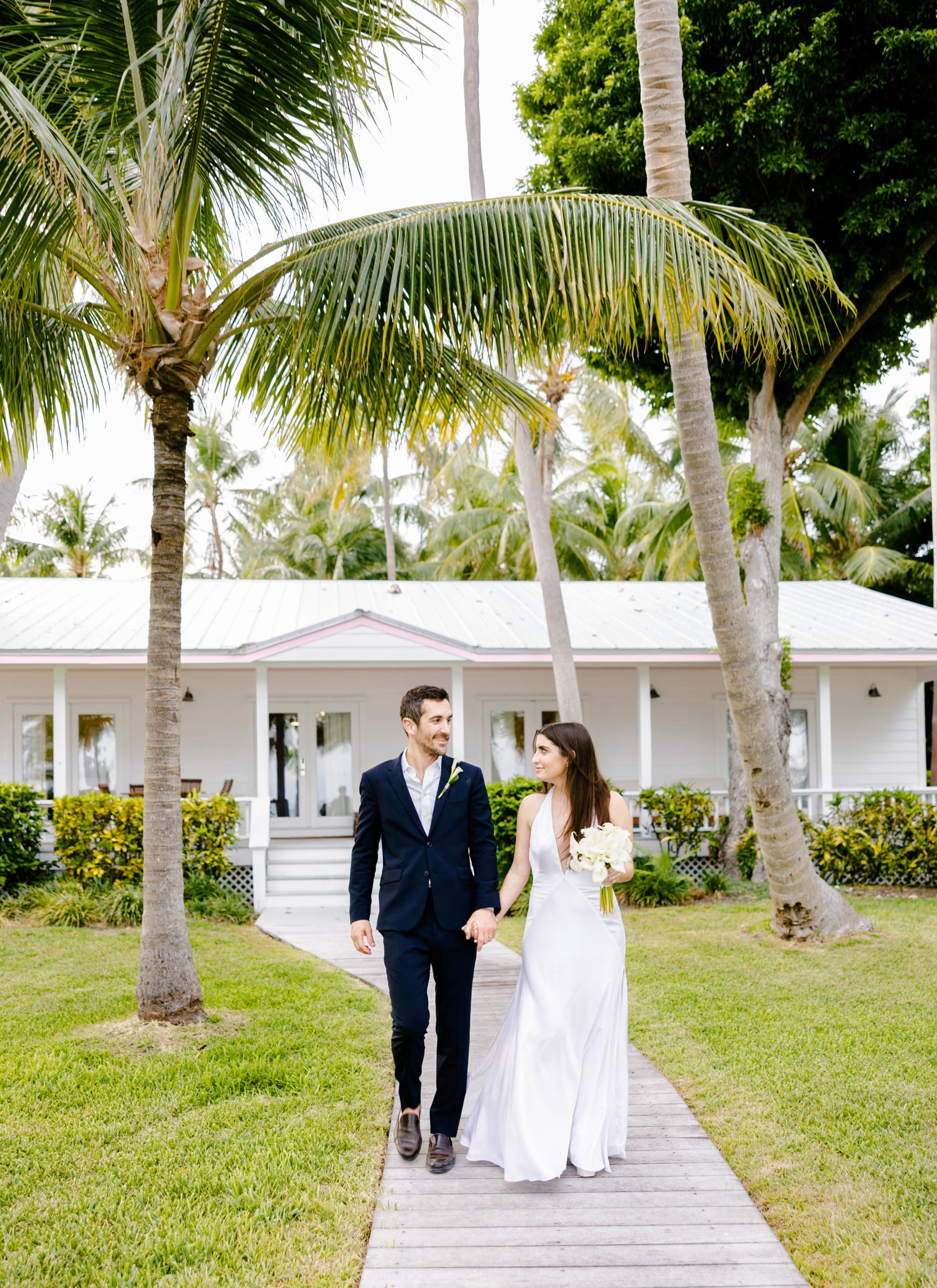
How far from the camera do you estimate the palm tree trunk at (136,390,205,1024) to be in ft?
21.4

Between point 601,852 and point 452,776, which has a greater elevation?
point 452,776

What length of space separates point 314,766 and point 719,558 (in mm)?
9718

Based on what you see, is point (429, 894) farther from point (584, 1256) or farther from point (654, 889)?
point (654, 889)

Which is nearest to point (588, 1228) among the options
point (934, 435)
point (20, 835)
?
point (20, 835)

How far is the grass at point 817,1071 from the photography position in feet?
12.4

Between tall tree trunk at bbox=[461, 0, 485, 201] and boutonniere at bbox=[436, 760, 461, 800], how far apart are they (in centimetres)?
1122

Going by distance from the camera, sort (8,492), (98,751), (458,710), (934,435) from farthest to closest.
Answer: (934,435)
(98,751)
(458,710)
(8,492)

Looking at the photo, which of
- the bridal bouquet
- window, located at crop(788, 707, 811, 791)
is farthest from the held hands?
window, located at crop(788, 707, 811, 791)

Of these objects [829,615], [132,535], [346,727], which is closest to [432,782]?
[346,727]

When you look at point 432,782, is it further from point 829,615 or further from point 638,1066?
point 829,615

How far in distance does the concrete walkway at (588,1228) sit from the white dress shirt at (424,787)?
146 centimetres

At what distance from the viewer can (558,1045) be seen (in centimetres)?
418

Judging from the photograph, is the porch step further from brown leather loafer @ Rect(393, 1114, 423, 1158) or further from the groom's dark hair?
the groom's dark hair

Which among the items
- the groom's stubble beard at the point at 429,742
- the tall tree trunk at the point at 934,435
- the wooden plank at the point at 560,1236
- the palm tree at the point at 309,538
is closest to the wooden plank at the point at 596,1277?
the wooden plank at the point at 560,1236
